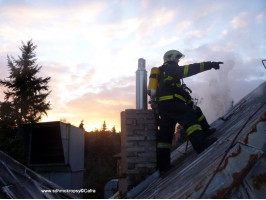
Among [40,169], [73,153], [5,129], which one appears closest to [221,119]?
[73,153]

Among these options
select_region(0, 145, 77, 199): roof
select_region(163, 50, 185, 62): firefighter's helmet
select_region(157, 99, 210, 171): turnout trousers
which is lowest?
select_region(0, 145, 77, 199): roof

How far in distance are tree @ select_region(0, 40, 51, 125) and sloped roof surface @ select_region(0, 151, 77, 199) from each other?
17.4m

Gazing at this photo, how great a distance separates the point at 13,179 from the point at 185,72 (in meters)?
2.74

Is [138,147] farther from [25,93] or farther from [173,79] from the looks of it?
[25,93]

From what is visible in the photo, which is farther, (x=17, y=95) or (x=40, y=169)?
(x=17, y=95)

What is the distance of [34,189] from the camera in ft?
9.98

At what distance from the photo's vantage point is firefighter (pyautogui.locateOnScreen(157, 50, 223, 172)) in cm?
396

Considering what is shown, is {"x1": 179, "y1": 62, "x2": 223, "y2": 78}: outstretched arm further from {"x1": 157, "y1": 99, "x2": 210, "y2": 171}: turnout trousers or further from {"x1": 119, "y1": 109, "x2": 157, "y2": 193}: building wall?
{"x1": 119, "y1": 109, "x2": 157, "y2": 193}: building wall

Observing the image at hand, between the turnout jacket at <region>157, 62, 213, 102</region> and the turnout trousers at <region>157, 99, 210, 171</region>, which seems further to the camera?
the turnout jacket at <region>157, 62, 213, 102</region>

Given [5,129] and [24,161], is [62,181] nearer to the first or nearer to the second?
[24,161]

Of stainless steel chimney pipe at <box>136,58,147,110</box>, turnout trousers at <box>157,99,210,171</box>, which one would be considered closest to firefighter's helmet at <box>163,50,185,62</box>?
turnout trousers at <box>157,99,210,171</box>

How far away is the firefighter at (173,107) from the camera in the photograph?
3960 millimetres


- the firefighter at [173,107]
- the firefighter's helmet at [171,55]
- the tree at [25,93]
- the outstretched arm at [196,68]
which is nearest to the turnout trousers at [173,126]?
the firefighter at [173,107]

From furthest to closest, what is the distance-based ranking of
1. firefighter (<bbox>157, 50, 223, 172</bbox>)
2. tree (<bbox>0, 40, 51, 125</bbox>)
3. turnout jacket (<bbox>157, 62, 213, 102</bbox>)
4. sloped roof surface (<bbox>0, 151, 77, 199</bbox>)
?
tree (<bbox>0, 40, 51, 125</bbox>) → turnout jacket (<bbox>157, 62, 213, 102</bbox>) → firefighter (<bbox>157, 50, 223, 172</bbox>) → sloped roof surface (<bbox>0, 151, 77, 199</bbox>)
